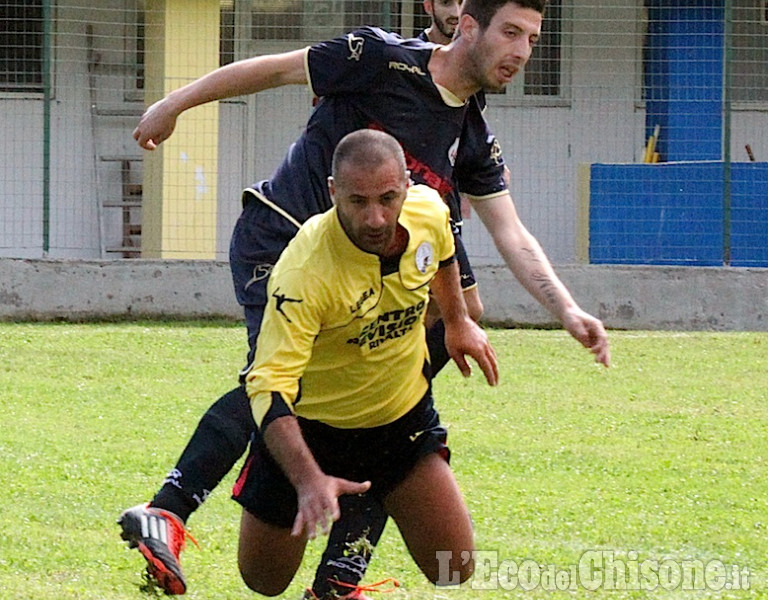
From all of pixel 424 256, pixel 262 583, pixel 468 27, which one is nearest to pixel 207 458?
pixel 262 583

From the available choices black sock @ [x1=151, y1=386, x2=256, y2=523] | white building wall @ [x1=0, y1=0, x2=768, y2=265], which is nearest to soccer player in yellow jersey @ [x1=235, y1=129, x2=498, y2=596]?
black sock @ [x1=151, y1=386, x2=256, y2=523]

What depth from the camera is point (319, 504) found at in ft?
Result: 12.2

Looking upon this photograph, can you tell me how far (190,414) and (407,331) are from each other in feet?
14.6

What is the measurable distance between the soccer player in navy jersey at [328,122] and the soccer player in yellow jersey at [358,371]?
0.23 metres

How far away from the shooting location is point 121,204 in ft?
53.9

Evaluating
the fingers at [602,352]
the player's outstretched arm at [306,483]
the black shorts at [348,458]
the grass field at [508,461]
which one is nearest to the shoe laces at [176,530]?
the black shorts at [348,458]

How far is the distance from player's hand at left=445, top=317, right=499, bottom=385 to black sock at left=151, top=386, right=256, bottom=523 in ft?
2.41

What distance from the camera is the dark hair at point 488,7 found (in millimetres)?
4770

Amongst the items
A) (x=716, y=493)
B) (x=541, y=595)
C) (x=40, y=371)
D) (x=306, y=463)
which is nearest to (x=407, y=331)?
(x=306, y=463)

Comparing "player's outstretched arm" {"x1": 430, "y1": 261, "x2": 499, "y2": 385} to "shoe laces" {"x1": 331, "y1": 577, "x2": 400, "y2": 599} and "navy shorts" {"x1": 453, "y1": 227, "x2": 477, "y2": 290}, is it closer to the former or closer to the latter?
"navy shorts" {"x1": 453, "y1": 227, "x2": 477, "y2": 290}

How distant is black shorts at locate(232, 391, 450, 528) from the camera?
4.76m

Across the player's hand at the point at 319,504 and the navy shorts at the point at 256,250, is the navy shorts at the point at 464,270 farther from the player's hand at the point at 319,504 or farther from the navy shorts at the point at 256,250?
the player's hand at the point at 319,504

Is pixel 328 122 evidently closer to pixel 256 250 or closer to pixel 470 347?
pixel 256 250

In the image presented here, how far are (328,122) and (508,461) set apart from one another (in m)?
3.21
